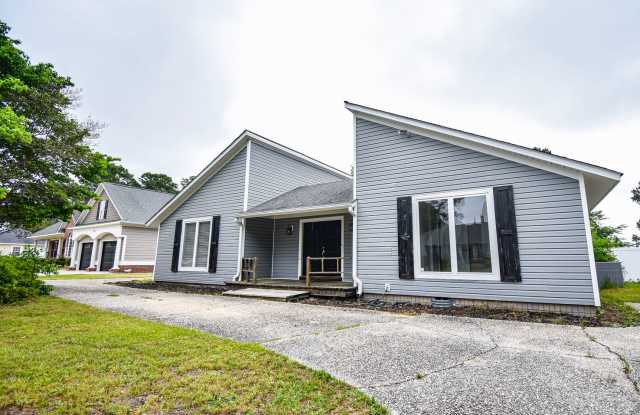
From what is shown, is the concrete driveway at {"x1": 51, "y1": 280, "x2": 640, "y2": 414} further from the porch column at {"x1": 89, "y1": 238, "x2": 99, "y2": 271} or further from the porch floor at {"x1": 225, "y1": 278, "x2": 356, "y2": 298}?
the porch column at {"x1": 89, "y1": 238, "x2": 99, "y2": 271}

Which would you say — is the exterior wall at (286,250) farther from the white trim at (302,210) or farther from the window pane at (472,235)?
the window pane at (472,235)

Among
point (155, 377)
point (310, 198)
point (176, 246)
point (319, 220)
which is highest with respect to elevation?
point (310, 198)

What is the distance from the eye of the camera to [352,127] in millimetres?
8758

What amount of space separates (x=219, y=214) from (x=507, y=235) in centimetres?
895

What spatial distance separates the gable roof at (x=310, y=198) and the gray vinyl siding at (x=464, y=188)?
3.72 feet

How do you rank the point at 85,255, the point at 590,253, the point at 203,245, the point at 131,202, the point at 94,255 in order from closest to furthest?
the point at 590,253
the point at 203,245
the point at 94,255
the point at 131,202
the point at 85,255

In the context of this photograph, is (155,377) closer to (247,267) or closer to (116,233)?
(247,267)

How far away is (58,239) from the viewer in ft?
92.9

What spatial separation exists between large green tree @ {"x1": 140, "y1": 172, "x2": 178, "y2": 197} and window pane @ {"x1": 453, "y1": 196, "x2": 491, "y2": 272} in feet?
154

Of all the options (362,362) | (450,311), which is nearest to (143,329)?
(362,362)

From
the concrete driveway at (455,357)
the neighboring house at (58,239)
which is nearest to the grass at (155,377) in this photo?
the concrete driveway at (455,357)

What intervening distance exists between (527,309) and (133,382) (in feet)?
21.0

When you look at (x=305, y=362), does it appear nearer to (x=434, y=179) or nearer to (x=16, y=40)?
(x=434, y=179)

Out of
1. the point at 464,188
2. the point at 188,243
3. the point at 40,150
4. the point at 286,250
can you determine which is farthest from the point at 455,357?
the point at 40,150
